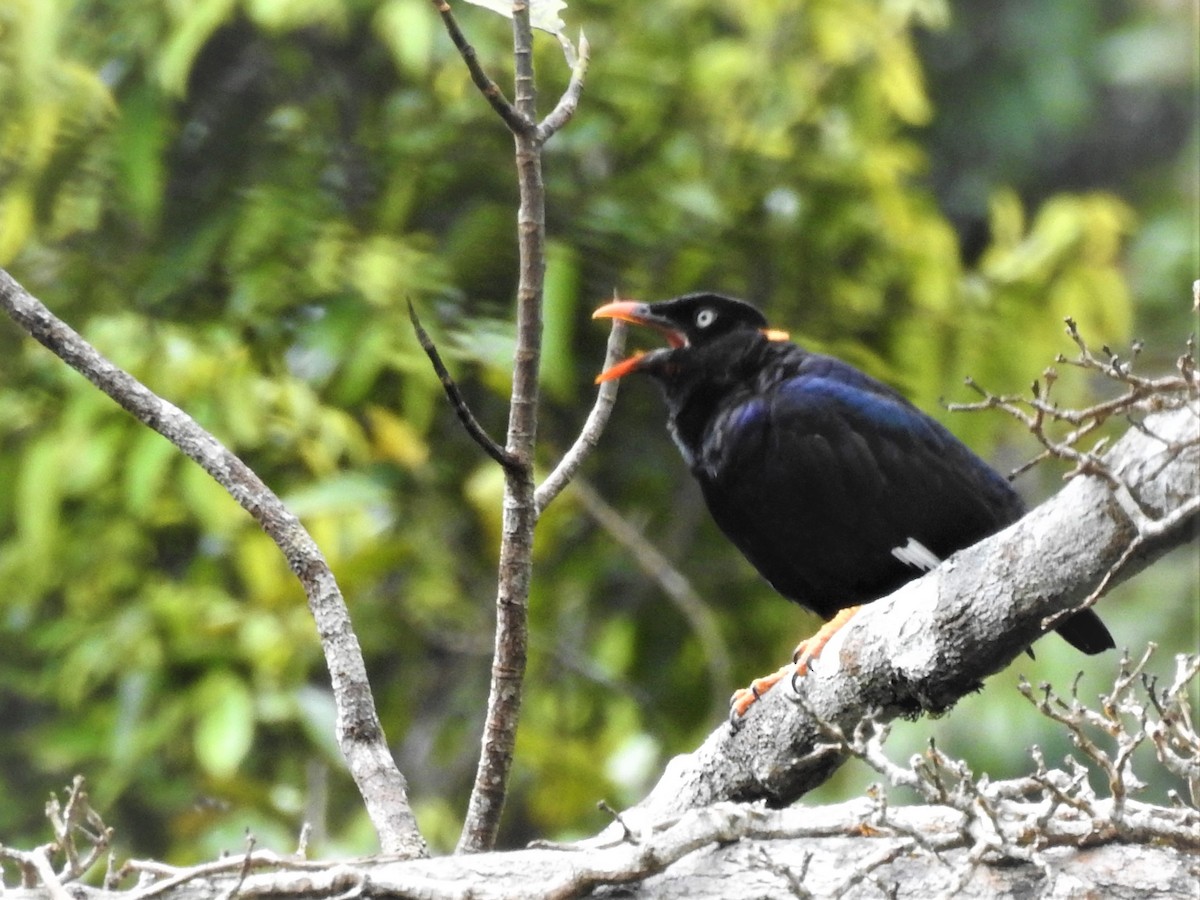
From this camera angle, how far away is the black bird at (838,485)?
3377mm

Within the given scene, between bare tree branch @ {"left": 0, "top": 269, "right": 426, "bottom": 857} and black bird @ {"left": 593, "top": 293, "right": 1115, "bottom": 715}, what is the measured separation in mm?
1080

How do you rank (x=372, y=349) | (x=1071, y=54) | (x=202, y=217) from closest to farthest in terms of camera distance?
1. (x=372, y=349)
2. (x=202, y=217)
3. (x=1071, y=54)

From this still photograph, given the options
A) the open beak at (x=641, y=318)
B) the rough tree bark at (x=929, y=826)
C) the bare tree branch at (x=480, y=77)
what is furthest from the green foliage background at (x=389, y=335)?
the rough tree bark at (x=929, y=826)

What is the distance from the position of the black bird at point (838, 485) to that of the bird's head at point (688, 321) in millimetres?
109

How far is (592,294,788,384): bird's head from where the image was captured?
376cm

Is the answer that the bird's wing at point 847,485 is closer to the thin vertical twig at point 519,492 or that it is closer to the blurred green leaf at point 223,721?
the thin vertical twig at point 519,492

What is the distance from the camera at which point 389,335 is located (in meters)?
4.52

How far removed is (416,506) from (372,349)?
863 millimetres

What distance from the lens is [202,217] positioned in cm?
478

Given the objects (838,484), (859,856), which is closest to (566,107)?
(859,856)

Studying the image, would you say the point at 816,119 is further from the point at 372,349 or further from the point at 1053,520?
the point at 1053,520

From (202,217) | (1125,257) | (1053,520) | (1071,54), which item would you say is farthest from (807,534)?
(1071,54)

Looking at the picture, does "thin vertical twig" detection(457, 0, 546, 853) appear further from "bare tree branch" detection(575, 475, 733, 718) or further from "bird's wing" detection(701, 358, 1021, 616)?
"bare tree branch" detection(575, 475, 733, 718)

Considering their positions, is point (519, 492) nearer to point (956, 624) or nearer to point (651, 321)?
point (956, 624)
